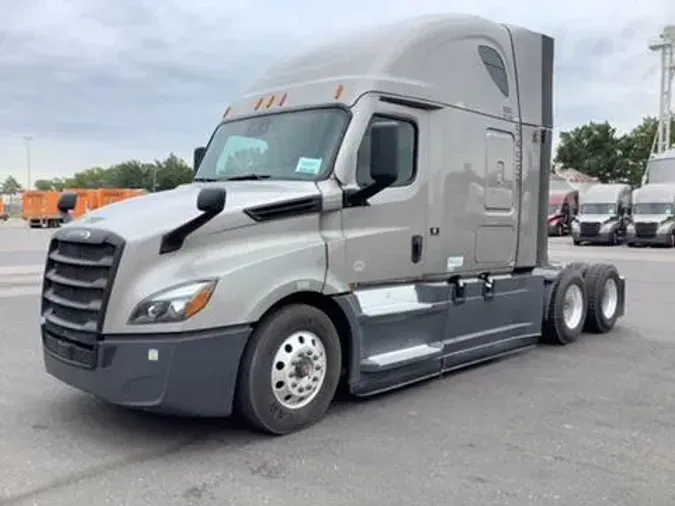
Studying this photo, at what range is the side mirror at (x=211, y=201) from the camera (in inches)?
182

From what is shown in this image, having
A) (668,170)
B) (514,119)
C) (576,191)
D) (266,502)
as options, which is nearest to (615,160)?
(576,191)

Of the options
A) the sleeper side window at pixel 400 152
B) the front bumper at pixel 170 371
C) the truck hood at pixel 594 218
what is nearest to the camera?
the front bumper at pixel 170 371

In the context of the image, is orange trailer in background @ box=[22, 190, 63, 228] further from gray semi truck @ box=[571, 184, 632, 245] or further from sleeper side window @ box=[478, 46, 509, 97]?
sleeper side window @ box=[478, 46, 509, 97]

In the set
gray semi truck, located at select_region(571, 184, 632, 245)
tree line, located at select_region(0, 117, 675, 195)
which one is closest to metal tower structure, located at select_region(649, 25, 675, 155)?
tree line, located at select_region(0, 117, 675, 195)

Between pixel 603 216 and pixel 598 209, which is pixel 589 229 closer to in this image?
pixel 603 216

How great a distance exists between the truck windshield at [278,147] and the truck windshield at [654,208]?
29828mm

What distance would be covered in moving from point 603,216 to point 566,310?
90.1ft

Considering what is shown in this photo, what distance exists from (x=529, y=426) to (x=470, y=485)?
128 centimetres

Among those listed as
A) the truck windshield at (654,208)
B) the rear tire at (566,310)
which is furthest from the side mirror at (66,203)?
the truck windshield at (654,208)

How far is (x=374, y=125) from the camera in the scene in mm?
5738

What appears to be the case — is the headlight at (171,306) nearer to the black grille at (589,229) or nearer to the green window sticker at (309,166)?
the green window sticker at (309,166)

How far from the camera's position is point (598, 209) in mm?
34844

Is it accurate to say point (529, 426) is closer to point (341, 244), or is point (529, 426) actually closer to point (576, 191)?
point (341, 244)

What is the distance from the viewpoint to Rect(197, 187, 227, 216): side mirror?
4621mm
